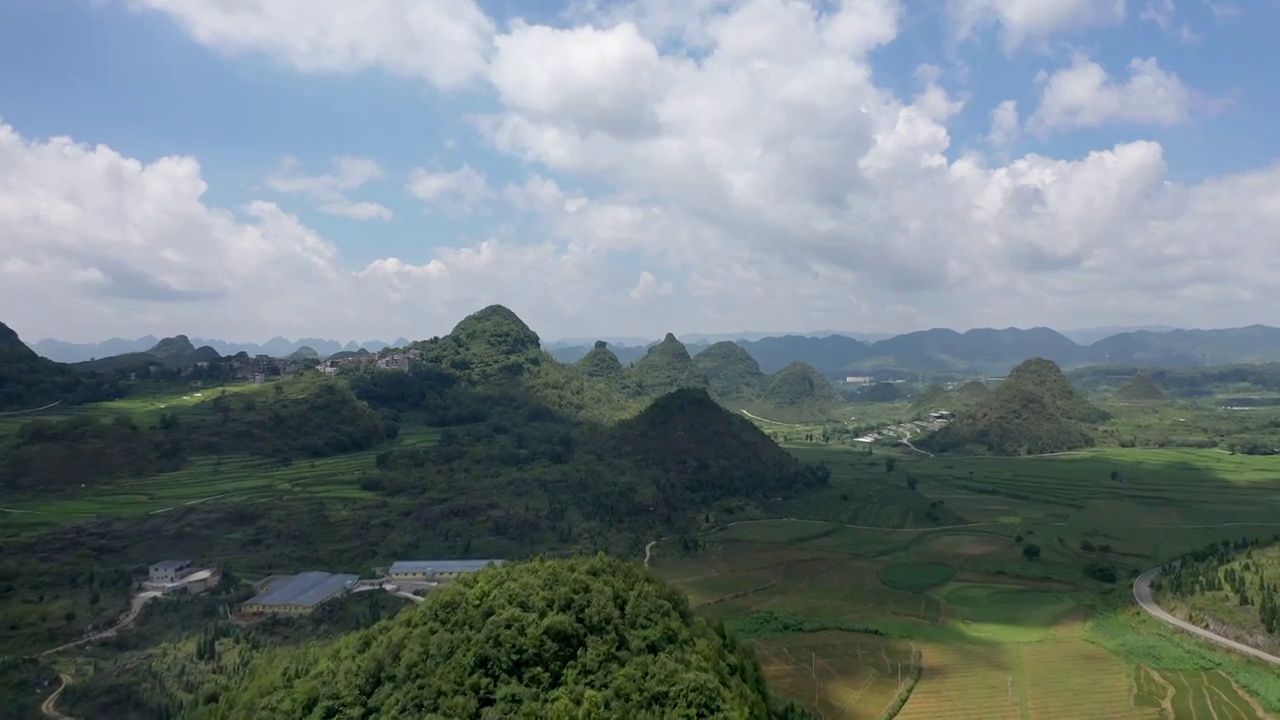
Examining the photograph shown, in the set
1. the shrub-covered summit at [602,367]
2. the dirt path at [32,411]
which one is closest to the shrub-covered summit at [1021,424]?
the shrub-covered summit at [602,367]

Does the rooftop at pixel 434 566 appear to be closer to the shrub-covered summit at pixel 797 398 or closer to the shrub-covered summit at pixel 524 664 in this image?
the shrub-covered summit at pixel 524 664

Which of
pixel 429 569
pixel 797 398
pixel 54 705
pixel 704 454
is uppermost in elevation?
pixel 797 398

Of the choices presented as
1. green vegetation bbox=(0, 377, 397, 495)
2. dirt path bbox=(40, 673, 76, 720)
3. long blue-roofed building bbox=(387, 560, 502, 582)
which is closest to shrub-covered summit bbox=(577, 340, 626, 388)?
green vegetation bbox=(0, 377, 397, 495)

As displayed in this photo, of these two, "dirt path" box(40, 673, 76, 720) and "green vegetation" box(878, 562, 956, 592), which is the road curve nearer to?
"green vegetation" box(878, 562, 956, 592)

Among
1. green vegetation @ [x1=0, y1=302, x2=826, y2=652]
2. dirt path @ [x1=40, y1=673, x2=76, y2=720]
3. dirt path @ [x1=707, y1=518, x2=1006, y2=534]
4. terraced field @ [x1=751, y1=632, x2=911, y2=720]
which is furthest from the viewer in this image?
dirt path @ [x1=707, y1=518, x2=1006, y2=534]

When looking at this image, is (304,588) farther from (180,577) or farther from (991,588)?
(991,588)

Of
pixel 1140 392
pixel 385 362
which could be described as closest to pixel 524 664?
pixel 385 362

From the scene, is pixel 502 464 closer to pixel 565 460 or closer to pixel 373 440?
pixel 565 460
